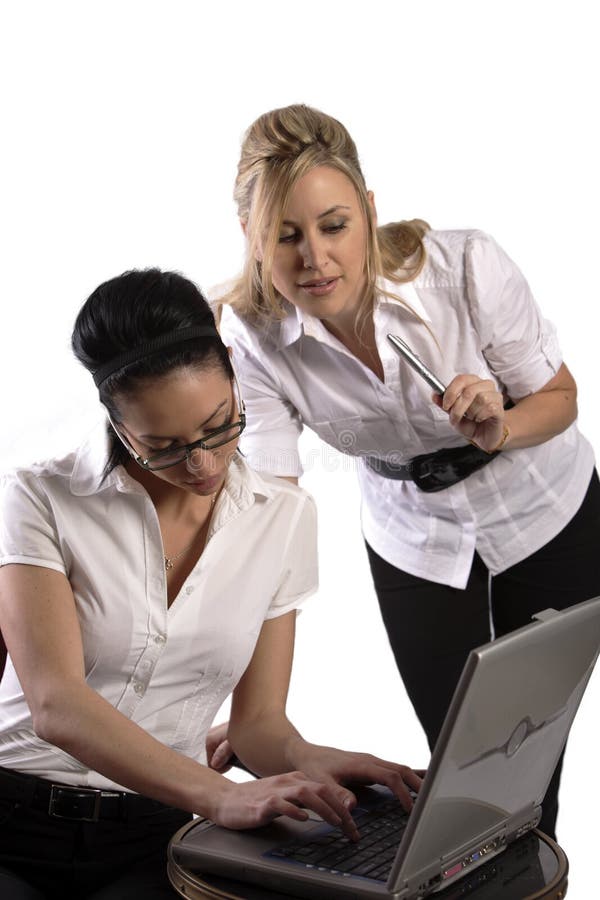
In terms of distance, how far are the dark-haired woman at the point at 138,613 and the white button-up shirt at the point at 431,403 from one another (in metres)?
0.43

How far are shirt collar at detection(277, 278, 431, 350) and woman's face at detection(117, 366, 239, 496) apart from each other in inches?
18.3

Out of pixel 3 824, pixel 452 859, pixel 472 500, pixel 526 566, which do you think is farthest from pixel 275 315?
pixel 452 859

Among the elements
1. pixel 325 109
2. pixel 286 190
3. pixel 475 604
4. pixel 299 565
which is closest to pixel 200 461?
pixel 299 565

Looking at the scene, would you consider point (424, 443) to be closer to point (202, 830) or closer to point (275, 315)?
point (275, 315)

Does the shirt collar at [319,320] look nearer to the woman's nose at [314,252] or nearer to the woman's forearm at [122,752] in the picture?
the woman's nose at [314,252]

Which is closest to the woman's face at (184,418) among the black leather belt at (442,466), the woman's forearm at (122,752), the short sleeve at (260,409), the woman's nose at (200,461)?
the woman's nose at (200,461)

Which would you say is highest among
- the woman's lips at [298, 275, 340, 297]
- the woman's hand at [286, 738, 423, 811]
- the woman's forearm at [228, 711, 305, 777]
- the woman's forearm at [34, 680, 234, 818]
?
the woman's lips at [298, 275, 340, 297]

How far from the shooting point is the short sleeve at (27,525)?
1598 millimetres

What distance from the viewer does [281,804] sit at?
4.36 feet

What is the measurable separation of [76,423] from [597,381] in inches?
66.6

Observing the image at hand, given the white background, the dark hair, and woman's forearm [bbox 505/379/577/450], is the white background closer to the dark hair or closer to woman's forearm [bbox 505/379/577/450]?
woman's forearm [bbox 505/379/577/450]

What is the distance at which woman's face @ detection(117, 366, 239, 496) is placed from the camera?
156 centimetres

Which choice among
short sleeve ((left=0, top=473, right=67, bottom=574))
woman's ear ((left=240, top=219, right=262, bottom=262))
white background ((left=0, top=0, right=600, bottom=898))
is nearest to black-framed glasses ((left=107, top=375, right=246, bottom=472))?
short sleeve ((left=0, top=473, right=67, bottom=574))

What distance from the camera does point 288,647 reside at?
5.80ft
